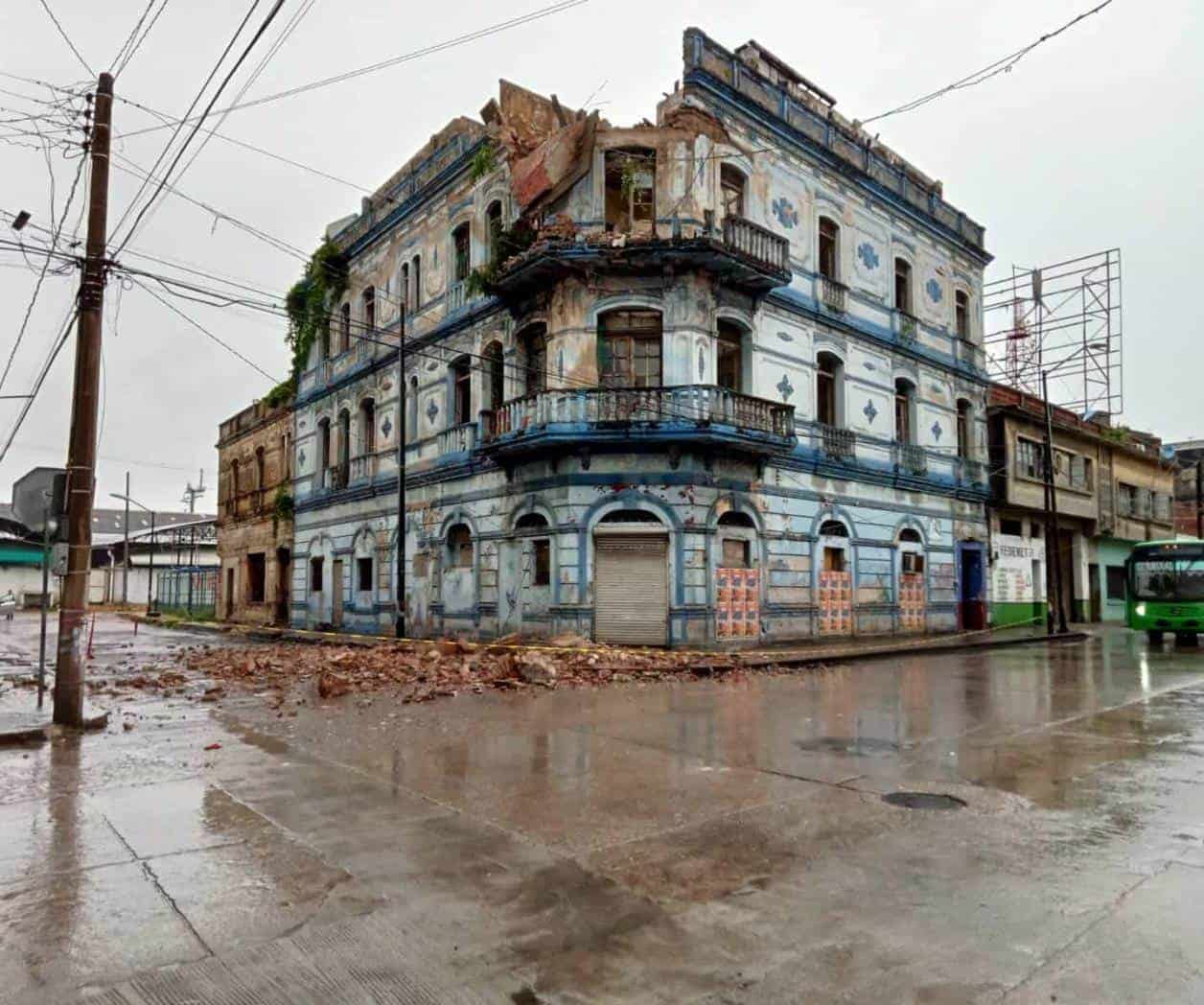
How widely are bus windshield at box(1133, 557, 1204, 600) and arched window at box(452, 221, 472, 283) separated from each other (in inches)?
835

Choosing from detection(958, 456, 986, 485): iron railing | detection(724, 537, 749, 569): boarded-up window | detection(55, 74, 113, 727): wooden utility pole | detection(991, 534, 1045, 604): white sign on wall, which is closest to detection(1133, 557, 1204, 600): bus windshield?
detection(991, 534, 1045, 604): white sign on wall

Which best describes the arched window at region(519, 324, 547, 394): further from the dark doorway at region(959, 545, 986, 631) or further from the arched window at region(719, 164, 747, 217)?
the dark doorway at region(959, 545, 986, 631)

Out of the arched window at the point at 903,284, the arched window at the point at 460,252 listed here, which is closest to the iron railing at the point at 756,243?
the arched window at the point at 903,284

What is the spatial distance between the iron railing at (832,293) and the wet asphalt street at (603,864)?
15.1 metres

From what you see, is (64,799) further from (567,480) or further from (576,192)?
(576,192)

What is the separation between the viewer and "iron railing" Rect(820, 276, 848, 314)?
74.8 feet

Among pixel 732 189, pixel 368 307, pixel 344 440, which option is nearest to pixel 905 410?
pixel 732 189

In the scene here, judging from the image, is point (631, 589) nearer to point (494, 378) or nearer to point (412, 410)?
point (494, 378)

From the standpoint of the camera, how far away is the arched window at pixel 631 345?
19641 millimetres

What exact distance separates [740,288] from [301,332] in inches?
717

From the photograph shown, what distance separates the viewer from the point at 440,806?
6.41m

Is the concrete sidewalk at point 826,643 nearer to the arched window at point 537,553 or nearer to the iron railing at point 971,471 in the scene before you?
the arched window at point 537,553

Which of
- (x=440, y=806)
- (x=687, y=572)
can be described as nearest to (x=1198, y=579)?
(x=687, y=572)

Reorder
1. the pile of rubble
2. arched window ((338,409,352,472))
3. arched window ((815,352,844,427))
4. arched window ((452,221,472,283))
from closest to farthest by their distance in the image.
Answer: the pile of rubble
arched window ((815,352,844,427))
arched window ((452,221,472,283))
arched window ((338,409,352,472))
